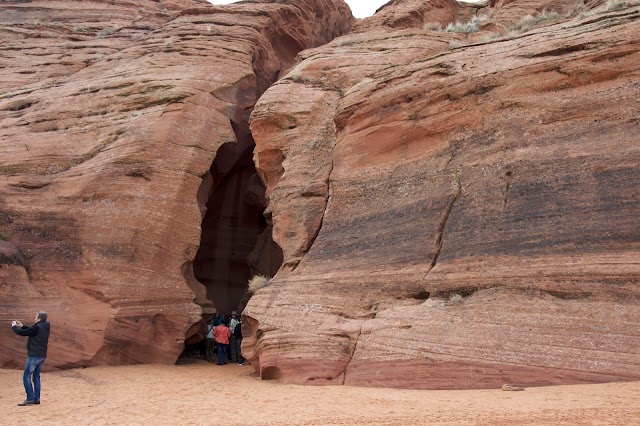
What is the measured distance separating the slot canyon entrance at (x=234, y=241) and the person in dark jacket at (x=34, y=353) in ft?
36.3

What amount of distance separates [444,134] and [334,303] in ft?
13.7

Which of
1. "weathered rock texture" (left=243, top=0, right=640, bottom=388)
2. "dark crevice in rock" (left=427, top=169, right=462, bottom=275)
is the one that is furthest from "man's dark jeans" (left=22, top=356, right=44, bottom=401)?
"dark crevice in rock" (left=427, top=169, right=462, bottom=275)

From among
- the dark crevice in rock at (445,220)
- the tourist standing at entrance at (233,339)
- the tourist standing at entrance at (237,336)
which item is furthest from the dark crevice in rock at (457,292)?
the tourist standing at entrance at (233,339)

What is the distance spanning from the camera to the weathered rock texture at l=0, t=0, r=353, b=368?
51.2ft

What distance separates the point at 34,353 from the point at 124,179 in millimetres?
7262

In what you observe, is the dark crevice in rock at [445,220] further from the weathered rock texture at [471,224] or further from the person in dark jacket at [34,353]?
the person in dark jacket at [34,353]

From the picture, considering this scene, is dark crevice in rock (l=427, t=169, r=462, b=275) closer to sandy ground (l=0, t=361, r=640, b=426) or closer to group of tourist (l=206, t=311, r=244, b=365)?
sandy ground (l=0, t=361, r=640, b=426)

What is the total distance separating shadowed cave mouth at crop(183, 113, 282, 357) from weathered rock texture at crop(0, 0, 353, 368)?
113mm

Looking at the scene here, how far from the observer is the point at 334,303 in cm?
1230

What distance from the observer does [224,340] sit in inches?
653

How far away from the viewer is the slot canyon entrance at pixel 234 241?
2194 centimetres

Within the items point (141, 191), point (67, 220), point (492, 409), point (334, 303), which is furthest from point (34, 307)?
point (492, 409)

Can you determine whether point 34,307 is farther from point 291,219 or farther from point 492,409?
point 492,409

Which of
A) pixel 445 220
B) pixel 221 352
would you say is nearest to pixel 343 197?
pixel 445 220
